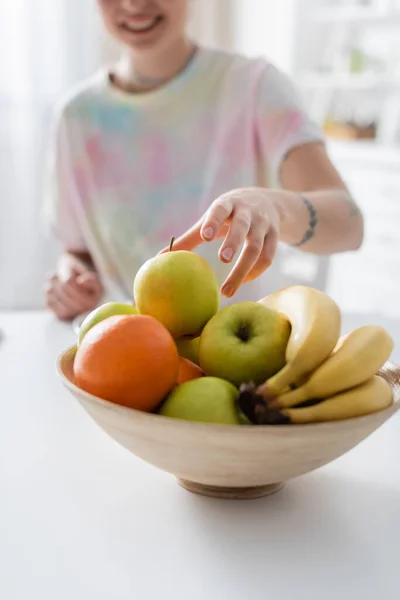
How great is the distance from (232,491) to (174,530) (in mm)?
64

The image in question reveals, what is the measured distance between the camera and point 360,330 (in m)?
0.54

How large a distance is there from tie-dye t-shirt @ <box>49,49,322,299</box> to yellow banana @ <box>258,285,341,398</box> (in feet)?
2.73

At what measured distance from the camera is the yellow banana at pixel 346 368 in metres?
0.50

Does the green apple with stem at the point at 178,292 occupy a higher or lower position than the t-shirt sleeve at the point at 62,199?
higher

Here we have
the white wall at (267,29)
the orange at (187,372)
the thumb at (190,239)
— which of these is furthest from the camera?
the white wall at (267,29)

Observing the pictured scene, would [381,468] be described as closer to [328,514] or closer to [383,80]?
[328,514]

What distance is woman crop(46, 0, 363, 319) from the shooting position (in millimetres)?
1360

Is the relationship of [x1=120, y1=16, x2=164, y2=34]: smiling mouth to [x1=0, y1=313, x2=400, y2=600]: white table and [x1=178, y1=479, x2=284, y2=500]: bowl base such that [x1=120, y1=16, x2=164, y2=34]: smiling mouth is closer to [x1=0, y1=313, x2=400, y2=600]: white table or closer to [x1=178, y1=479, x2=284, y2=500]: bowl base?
[x1=0, y1=313, x2=400, y2=600]: white table

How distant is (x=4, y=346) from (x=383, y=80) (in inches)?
103

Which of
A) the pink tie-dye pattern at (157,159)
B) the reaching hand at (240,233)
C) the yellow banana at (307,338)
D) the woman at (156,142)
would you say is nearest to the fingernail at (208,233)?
the reaching hand at (240,233)

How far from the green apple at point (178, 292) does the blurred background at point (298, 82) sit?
1961 millimetres

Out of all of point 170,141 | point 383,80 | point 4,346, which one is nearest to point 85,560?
point 4,346

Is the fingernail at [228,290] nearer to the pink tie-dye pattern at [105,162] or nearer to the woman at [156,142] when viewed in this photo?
the woman at [156,142]

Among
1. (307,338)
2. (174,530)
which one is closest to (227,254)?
(307,338)
